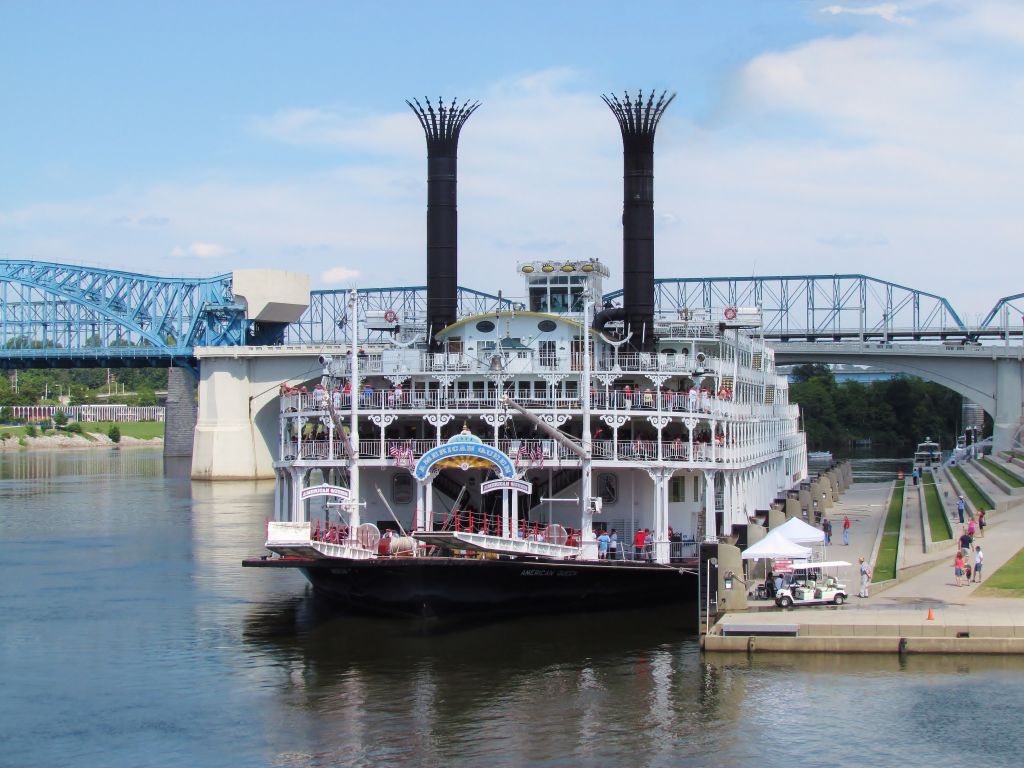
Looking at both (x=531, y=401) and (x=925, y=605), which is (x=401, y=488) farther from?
(x=925, y=605)

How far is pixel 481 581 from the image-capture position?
39719 millimetres

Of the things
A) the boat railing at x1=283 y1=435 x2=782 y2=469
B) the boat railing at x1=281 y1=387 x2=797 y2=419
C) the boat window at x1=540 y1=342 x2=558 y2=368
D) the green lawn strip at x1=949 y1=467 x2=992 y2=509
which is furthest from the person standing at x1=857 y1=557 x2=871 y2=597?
the green lawn strip at x1=949 y1=467 x2=992 y2=509

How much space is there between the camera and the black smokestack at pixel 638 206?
51.2 metres

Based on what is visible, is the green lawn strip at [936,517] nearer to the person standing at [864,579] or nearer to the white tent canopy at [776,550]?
the person standing at [864,579]

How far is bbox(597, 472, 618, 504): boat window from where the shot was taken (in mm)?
44416

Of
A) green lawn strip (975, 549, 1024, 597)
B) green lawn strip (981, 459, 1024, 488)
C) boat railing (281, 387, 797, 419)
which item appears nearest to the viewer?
green lawn strip (975, 549, 1024, 597)

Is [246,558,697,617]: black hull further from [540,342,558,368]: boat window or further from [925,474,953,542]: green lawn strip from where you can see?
[925,474,953,542]: green lawn strip

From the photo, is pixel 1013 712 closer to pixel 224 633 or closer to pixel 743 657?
pixel 743 657

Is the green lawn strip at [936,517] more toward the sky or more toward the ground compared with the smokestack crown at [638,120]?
more toward the ground

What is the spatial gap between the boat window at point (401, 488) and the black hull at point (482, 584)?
13.2ft

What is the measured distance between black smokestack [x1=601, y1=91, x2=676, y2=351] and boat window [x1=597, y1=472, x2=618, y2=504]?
7.22 meters

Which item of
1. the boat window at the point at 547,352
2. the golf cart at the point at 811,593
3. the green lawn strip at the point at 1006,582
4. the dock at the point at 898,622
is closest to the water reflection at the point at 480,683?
the dock at the point at 898,622

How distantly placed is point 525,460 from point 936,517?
28199 mm

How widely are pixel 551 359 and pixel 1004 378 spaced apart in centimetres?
8635
